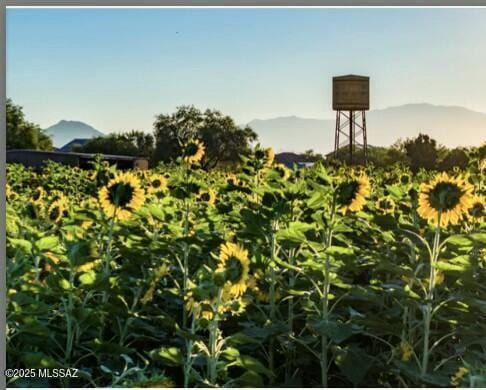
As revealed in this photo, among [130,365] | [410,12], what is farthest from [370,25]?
[130,365]

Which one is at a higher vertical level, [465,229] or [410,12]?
[410,12]

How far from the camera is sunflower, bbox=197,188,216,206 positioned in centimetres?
238

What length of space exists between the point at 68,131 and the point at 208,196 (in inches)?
20.4


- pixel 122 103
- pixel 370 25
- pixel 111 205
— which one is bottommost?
pixel 111 205

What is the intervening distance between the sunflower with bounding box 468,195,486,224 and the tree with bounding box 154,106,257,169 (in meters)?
0.75

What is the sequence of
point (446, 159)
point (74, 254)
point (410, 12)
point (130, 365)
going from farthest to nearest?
point (446, 159), point (410, 12), point (130, 365), point (74, 254)

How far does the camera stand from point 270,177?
2.22m

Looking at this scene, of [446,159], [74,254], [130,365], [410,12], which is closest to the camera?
[74,254]

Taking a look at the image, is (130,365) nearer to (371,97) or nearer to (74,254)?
(74,254)

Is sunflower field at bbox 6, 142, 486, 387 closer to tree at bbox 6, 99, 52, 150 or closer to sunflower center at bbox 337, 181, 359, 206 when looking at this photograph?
sunflower center at bbox 337, 181, 359, 206

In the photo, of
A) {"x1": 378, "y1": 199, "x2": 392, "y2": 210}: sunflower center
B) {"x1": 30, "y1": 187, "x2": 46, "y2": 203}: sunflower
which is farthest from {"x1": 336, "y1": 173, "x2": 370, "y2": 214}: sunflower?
{"x1": 30, "y1": 187, "x2": 46, "y2": 203}: sunflower

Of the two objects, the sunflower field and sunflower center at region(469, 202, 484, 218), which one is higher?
sunflower center at region(469, 202, 484, 218)

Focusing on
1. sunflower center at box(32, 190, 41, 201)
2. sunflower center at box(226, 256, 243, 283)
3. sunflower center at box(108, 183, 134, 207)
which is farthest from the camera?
sunflower center at box(32, 190, 41, 201)

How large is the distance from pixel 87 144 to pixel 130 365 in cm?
72
